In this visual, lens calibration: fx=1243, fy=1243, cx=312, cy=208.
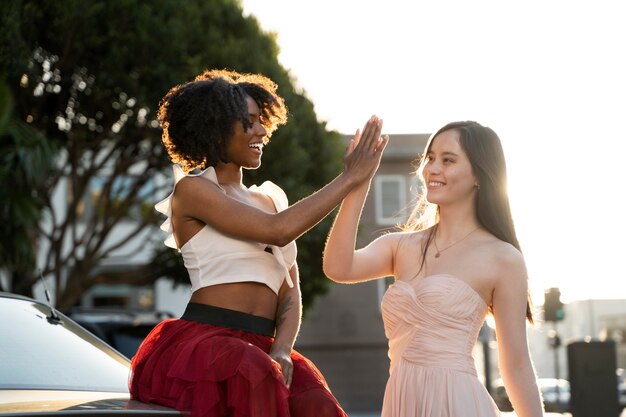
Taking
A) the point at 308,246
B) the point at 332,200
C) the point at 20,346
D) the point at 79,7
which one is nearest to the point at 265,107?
the point at 332,200

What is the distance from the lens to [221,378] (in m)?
3.85

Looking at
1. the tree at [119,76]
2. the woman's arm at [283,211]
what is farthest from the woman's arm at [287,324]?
the tree at [119,76]

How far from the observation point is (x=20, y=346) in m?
4.98

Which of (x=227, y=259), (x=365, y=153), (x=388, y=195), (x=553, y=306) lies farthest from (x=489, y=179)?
(x=388, y=195)

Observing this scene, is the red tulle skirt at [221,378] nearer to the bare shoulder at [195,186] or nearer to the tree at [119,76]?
the bare shoulder at [195,186]

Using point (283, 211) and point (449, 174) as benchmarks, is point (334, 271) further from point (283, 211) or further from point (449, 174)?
point (449, 174)

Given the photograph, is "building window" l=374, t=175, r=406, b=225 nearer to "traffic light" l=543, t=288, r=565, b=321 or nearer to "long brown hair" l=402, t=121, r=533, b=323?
"traffic light" l=543, t=288, r=565, b=321

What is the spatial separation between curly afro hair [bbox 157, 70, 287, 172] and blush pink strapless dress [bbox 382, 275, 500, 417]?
30.4 inches

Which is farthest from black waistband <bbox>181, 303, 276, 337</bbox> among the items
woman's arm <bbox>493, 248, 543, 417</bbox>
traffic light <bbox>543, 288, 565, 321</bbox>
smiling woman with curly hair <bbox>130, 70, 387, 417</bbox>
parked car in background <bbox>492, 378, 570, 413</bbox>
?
parked car in background <bbox>492, 378, 570, 413</bbox>

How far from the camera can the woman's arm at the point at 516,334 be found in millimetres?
4188

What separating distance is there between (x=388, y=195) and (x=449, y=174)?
36.3 meters

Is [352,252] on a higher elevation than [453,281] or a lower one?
higher

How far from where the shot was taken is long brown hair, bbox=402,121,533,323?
14.2 feet

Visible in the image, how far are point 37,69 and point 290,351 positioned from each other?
1733cm
